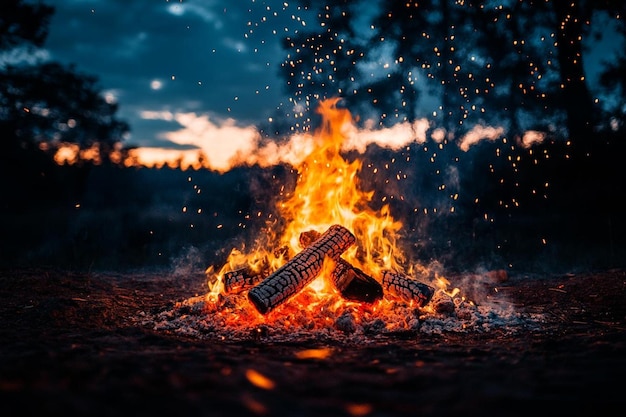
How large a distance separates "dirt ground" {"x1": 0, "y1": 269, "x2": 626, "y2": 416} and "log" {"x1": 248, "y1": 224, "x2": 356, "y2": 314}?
0.66 metres

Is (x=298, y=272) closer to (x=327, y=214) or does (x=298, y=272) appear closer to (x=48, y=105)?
(x=327, y=214)

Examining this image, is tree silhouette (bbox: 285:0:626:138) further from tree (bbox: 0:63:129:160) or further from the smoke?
tree (bbox: 0:63:129:160)

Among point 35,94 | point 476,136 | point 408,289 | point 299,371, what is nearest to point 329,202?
Answer: point 408,289

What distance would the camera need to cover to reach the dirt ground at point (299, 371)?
2.51 meters

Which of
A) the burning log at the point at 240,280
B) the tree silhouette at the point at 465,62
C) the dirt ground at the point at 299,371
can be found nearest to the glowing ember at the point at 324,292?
the burning log at the point at 240,280

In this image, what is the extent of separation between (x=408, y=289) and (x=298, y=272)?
54.9 inches

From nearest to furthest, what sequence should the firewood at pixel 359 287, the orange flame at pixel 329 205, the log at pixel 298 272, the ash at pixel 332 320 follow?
1. the ash at pixel 332 320
2. the log at pixel 298 272
3. the firewood at pixel 359 287
4. the orange flame at pixel 329 205

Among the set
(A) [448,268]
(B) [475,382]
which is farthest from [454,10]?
(B) [475,382]

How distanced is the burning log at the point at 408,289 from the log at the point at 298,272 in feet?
2.32

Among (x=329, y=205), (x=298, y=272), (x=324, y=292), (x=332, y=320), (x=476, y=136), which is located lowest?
(x=332, y=320)

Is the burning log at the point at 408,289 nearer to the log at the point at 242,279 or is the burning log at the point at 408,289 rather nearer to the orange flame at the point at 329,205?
the orange flame at the point at 329,205

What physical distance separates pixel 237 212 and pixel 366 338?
43.6ft

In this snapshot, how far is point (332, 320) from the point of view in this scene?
5.16 metres

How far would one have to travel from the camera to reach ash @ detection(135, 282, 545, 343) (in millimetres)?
4852
